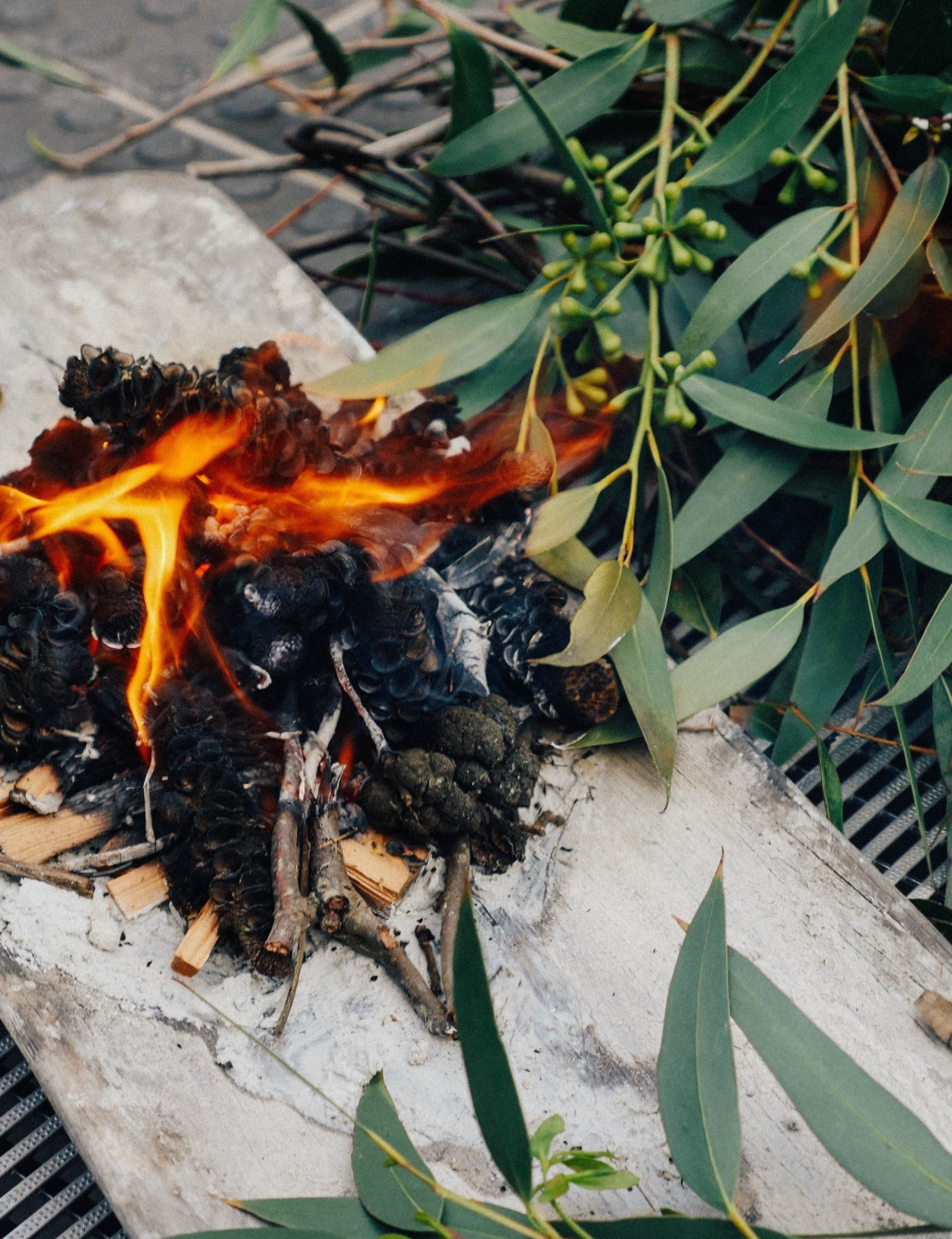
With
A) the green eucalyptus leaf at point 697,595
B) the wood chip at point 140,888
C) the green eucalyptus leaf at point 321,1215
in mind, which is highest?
the green eucalyptus leaf at point 697,595

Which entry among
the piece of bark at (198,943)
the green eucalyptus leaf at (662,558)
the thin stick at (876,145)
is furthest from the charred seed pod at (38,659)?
the thin stick at (876,145)

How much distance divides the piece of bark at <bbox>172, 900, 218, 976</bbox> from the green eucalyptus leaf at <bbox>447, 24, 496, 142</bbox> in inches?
38.9

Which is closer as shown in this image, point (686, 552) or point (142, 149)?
point (686, 552)

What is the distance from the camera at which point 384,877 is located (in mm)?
950

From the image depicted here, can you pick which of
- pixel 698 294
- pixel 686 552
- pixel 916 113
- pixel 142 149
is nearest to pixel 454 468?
pixel 686 552

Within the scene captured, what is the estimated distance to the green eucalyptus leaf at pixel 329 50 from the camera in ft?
4.57

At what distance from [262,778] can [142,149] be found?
175 centimetres

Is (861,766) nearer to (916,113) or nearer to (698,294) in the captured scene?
(698,294)

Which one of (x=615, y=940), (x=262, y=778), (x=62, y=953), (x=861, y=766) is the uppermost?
(x=861, y=766)

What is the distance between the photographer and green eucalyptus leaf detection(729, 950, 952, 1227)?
0.70 meters

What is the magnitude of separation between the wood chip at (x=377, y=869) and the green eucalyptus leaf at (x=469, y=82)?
89cm

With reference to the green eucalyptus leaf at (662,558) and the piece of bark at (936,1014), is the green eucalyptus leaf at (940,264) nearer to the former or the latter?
the green eucalyptus leaf at (662,558)

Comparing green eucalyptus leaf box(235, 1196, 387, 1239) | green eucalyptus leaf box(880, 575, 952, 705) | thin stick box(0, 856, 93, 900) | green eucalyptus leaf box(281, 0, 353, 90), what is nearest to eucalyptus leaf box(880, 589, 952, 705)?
green eucalyptus leaf box(880, 575, 952, 705)

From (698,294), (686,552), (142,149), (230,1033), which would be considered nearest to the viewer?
(230,1033)
